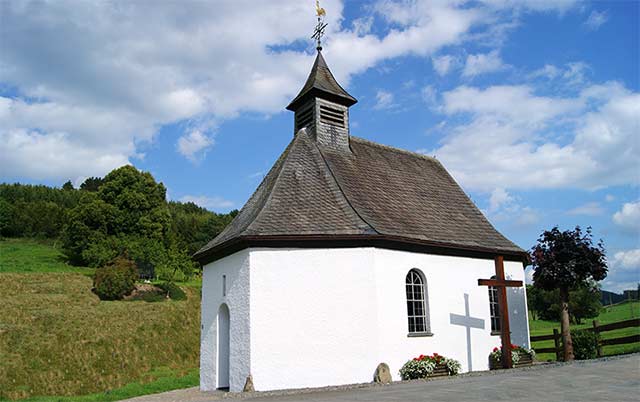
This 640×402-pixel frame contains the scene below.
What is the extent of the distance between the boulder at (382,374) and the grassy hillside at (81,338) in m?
8.20

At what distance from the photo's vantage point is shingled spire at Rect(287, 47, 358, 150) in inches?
685

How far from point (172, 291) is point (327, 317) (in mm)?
27700

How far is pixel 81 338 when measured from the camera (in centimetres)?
2398

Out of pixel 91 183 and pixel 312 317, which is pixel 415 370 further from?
pixel 91 183

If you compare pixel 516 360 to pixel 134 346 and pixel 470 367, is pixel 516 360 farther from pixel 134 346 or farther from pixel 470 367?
pixel 134 346

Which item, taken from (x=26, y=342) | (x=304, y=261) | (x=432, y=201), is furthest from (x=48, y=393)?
(x=432, y=201)

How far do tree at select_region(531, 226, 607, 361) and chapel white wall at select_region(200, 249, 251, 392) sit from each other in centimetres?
966

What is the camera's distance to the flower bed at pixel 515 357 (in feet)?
51.1

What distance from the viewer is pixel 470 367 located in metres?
15.0

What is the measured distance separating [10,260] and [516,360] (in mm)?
41993

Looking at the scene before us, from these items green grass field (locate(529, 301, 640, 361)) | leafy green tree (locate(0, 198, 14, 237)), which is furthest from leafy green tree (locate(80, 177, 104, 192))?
green grass field (locate(529, 301, 640, 361))

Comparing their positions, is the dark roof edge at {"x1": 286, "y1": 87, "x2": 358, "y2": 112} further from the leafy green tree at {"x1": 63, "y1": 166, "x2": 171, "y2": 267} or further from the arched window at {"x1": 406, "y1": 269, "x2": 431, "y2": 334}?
the leafy green tree at {"x1": 63, "y1": 166, "x2": 171, "y2": 267}

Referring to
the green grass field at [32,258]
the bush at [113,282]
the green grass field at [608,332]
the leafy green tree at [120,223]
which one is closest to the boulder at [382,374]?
the green grass field at [608,332]

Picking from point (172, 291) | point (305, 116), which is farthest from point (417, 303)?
point (172, 291)
